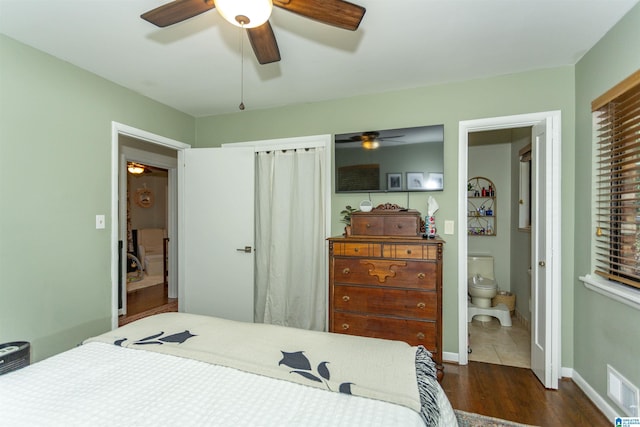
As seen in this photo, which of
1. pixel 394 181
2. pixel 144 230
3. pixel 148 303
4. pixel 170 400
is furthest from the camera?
pixel 144 230

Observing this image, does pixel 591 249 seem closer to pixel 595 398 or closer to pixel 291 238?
pixel 595 398

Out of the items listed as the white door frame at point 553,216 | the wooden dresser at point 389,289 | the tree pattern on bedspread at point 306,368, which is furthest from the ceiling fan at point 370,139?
the tree pattern on bedspread at point 306,368

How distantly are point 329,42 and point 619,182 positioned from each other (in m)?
2.04

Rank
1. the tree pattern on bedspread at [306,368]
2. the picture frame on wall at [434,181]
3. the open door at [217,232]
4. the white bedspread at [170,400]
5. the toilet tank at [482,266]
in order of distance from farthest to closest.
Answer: the toilet tank at [482,266]
the open door at [217,232]
the picture frame on wall at [434,181]
the tree pattern on bedspread at [306,368]
the white bedspread at [170,400]

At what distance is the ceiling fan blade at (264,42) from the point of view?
1517 mm

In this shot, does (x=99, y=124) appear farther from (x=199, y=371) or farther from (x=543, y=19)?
(x=543, y=19)

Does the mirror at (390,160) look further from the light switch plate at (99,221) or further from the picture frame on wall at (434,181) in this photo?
the light switch plate at (99,221)

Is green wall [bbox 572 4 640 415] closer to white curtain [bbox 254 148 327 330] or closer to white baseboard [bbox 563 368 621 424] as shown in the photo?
white baseboard [bbox 563 368 621 424]

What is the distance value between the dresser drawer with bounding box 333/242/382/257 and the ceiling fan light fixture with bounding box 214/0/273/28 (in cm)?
164

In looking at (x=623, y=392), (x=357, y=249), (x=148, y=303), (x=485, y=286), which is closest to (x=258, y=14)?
(x=357, y=249)

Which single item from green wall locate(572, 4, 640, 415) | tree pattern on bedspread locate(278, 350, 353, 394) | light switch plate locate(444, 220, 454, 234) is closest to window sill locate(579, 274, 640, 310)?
green wall locate(572, 4, 640, 415)

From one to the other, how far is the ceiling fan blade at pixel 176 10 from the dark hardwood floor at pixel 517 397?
9.05ft

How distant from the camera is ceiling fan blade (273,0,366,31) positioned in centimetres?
131

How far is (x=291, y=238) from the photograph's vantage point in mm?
3234
